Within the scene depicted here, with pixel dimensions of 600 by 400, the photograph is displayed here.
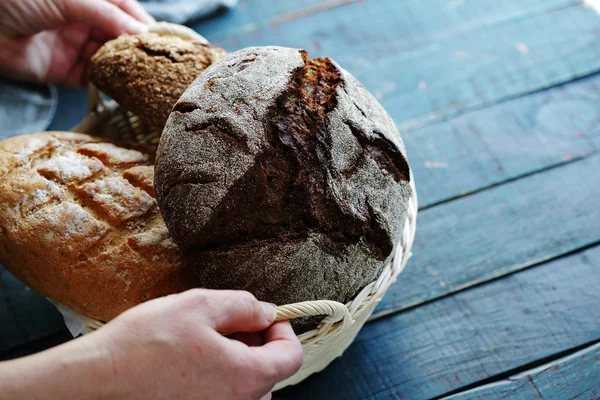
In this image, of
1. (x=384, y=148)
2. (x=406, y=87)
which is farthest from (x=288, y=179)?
(x=406, y=87)

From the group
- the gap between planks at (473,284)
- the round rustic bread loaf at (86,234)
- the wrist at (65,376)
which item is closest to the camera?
the wrist at (65,376)

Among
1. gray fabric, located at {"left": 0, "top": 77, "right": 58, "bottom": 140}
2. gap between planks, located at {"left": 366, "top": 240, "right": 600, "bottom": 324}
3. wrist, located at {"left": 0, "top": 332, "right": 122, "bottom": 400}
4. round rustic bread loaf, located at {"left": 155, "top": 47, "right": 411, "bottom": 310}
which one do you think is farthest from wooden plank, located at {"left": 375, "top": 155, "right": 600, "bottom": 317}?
gray fabric, located at {"left": 0, "top": 77, "right": 58, "bottom": 140}

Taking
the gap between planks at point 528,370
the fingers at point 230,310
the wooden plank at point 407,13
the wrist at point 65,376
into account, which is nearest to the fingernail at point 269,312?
the fingers at point 230,310

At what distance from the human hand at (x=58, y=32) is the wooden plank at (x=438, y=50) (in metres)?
0.44

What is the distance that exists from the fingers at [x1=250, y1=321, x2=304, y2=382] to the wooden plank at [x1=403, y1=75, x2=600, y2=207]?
728 mm

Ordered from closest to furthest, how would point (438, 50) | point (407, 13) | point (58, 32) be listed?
point (58, 32)
point (438, 50)
point (407, 13)

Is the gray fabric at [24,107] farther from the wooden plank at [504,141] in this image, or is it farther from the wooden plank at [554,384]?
the wooden plank at [554,384]

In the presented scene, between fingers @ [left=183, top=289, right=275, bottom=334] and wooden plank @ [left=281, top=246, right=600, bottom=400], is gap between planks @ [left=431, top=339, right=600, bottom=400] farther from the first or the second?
fingers @ [left=183, top=289, right=275, bottom=334]

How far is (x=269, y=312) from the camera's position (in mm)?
817

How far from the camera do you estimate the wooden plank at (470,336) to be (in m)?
1.17

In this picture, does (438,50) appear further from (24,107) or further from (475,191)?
(24,107)

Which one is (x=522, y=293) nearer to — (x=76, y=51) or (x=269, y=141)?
(x=269, y=141)

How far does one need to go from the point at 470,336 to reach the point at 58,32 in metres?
1.32

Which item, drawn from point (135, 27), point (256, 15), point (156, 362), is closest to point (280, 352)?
point (156, 362)
